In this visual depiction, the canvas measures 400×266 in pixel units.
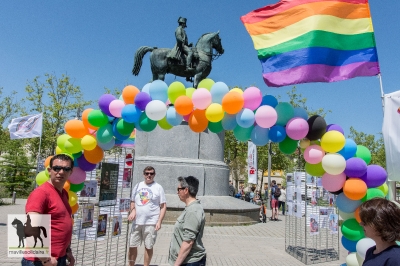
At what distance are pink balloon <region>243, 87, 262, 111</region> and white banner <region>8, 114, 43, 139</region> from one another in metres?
11.6

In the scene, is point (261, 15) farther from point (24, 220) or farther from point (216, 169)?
point (216, 169)

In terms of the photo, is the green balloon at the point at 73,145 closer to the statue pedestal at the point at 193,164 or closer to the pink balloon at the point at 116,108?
the pink balloon at the point at 116,108

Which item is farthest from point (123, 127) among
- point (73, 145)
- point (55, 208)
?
point (55, 208)

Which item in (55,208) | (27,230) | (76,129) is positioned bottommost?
(27,230)

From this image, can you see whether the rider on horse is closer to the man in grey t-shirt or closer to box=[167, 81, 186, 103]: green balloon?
box=[167, 81, 186, 103]: green balloon

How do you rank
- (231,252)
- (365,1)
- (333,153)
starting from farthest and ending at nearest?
(231,252)
(365,1)
(333,153)

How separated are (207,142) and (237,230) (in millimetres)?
3759

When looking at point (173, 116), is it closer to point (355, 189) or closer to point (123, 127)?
point (123, 127)

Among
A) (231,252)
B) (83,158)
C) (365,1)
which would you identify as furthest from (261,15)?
(231,252)

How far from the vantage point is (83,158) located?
5.86 meters

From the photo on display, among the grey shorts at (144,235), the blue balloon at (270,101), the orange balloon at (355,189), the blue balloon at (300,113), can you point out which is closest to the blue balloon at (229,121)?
the blue balloon at (270,101)

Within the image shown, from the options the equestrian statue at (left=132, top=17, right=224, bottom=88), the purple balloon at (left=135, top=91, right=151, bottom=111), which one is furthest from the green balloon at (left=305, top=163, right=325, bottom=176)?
the equestrian statue at (left=132, top=17, right=224, bottom=88)

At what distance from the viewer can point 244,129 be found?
17.6ft
